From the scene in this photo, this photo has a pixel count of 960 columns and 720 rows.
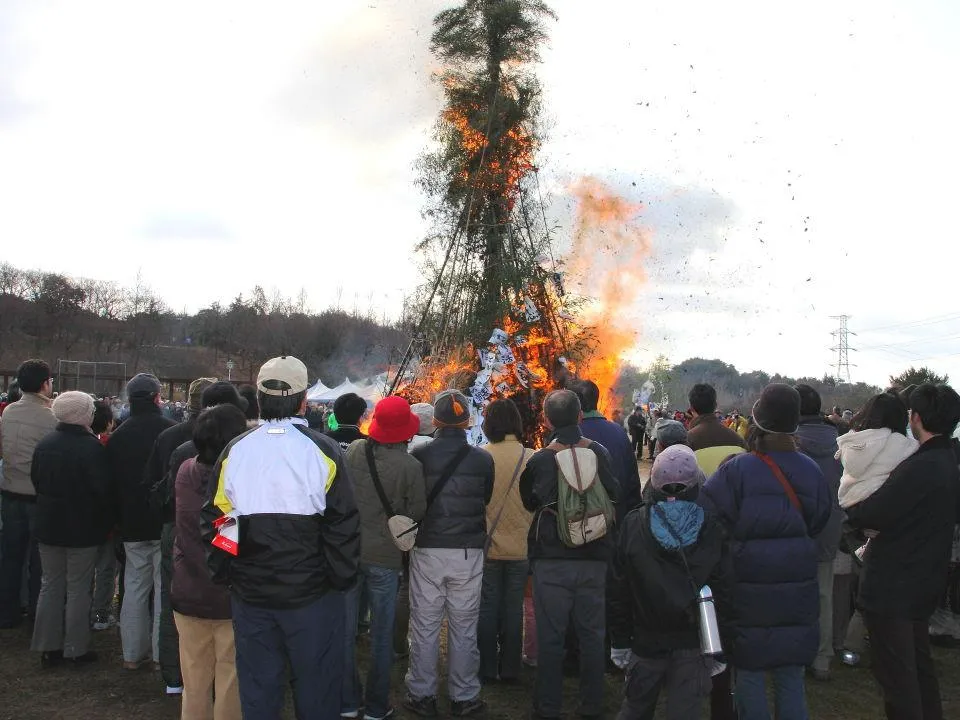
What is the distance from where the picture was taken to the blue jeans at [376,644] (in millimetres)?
5383

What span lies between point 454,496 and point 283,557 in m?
1.90

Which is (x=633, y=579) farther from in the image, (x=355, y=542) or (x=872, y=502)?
(x=872, y=502)

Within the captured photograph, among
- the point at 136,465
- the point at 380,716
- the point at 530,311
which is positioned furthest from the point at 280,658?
the point at 530,311

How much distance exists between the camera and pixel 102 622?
742 cm

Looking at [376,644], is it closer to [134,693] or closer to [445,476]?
[445,476]

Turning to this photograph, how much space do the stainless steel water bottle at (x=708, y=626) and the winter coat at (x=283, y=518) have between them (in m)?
1.72

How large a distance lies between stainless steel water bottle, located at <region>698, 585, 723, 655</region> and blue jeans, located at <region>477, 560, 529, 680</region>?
8.52 feet

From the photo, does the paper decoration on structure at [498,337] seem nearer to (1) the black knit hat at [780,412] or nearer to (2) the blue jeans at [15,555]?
(2) the blue jeans at [15,555]

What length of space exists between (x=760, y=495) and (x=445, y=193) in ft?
33.2

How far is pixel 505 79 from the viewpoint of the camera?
13266 mm

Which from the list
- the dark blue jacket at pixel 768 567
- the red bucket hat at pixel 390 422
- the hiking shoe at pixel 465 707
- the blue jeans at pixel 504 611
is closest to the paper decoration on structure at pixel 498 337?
the blue jeans at pixel 504 611

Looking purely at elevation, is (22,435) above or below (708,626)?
above

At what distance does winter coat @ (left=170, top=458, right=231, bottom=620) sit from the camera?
450 cm

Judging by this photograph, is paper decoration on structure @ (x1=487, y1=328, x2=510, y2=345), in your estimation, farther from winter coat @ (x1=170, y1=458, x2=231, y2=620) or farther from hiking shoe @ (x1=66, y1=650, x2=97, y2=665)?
winter coat @ (x1=170, y1=458, x2=231, y2=620)
